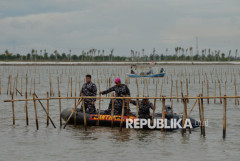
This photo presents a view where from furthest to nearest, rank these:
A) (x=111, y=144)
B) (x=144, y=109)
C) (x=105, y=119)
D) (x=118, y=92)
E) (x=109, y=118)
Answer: (x=105, y=119), (x=109, y=118), (x=118, y=92), (x=144, y=109), (x=111, y=144)

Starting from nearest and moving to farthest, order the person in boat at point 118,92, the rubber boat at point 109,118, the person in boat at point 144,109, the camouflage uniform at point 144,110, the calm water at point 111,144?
the calm water at point 111,144 → the person in boat at point 144,109 → the camouflage uniform at point 144,110 → the person in boat at point 118,92 → the rubber boat at point 109,118

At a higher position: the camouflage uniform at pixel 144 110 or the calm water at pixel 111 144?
the camouflage uniform at pixel 144 110

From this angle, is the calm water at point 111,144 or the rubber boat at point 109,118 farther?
the rubber boat at point 109,118

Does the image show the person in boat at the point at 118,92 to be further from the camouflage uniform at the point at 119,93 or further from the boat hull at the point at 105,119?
the boat hull at the point at 105,119

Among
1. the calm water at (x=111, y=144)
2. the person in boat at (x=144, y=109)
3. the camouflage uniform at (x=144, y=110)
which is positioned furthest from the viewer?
the camouflage uniform at (x=144, y=110)

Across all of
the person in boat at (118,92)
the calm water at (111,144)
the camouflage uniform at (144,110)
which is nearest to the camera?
the calm water at (111,144)

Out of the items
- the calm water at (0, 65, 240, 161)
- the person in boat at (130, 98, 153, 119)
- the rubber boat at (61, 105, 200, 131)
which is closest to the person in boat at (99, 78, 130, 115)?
the rubber boat at (61, 105, 200, 131)

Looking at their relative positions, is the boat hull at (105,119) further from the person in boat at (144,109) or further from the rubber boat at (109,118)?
the person in boat at (144,109)

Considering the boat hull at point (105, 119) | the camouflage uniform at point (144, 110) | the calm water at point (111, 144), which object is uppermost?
the camouflage uniform at point (144, 110)

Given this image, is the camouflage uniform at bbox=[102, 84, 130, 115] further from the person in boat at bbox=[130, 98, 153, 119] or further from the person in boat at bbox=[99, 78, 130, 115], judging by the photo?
the person in boat at bbox=[130, 98, 153, 119]

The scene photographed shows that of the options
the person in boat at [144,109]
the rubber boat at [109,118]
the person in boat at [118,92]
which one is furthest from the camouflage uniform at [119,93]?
the person in boat at [144,109]

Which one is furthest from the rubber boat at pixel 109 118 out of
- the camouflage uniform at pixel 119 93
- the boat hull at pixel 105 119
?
the camouflage uniform at pixel 119 93

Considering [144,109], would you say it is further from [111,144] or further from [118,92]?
[111,144]

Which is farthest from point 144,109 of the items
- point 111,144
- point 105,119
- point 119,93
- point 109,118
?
point 111,144
